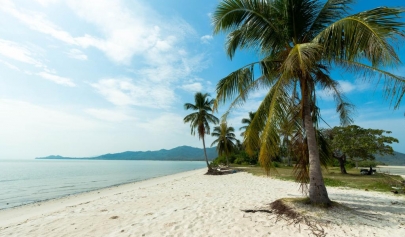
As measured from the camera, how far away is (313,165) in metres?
6.02

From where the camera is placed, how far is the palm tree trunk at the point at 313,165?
5.94 m

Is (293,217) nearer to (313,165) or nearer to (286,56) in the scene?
(313,165)

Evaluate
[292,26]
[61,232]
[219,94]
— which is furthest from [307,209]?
[61,232]

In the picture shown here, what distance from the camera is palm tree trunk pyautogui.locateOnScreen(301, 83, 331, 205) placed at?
594 cm

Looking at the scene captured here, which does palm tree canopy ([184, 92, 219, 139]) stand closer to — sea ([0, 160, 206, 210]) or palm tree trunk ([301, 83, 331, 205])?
sea ([0, 160, 206, 210])

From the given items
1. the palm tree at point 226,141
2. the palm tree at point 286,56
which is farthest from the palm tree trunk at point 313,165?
the palm tree at point 226,141

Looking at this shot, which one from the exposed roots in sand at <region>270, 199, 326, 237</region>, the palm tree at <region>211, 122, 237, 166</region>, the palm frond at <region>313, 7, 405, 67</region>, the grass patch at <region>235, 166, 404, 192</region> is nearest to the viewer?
the palm frond at <region>313, 7, 405, 67</region>

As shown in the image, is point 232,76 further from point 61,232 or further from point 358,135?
point 358,135

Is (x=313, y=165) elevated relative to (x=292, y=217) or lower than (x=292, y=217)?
elevated

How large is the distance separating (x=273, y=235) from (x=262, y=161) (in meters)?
1.84

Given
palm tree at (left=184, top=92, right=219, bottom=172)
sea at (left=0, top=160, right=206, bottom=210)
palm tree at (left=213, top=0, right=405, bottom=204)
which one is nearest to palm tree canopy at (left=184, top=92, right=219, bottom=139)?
palm tree at (left=184, top=92, right=219, bottom=172)

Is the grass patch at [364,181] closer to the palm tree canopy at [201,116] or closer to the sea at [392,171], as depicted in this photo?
the sea at [392,171]

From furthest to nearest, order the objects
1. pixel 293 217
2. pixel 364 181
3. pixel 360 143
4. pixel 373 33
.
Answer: pixel 360 143
pixel 364 181
pixel 293 217
pixel 373 33

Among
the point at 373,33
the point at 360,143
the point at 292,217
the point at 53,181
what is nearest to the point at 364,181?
the point at 360,143
